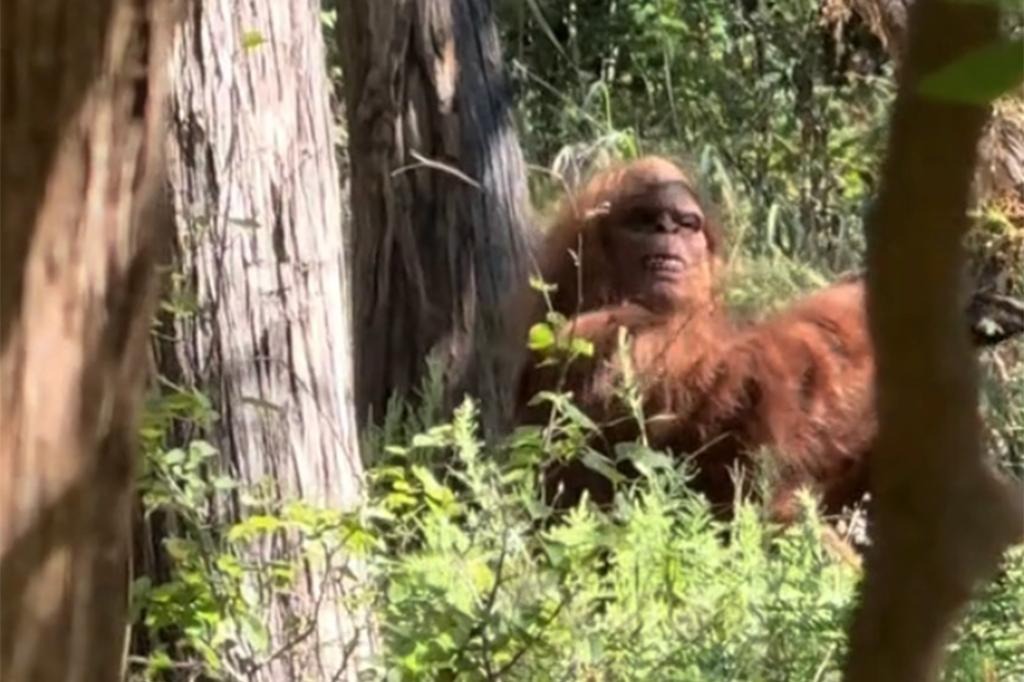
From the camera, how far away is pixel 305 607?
13.1 ft

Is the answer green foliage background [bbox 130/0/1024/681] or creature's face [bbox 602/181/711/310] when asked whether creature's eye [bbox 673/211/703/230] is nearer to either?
creature's face [bbox 602/181/711/310]

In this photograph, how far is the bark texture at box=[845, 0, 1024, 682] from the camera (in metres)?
0.89

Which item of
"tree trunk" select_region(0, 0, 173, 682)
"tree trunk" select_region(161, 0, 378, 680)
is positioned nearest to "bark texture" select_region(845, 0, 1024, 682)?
"tree trunk" select_region(0, 0, 173, 682)

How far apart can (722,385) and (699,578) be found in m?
1.94

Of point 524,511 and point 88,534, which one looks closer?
point 88,534

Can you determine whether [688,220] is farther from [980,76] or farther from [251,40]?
[980,76]

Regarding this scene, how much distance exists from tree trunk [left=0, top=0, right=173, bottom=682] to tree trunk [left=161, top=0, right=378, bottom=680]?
271 centimetres

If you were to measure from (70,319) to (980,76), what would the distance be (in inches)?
23.1

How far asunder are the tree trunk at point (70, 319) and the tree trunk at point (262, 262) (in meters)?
2.71

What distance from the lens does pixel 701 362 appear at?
575 centimetres

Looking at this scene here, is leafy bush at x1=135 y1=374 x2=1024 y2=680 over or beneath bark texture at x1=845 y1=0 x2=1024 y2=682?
beneath

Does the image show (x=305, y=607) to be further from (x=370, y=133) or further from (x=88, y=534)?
(x=88, y=534)

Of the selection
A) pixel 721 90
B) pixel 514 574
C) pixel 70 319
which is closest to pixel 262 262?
pixel 514 574

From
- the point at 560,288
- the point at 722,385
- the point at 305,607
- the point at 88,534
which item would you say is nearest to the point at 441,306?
the point at 560,288
